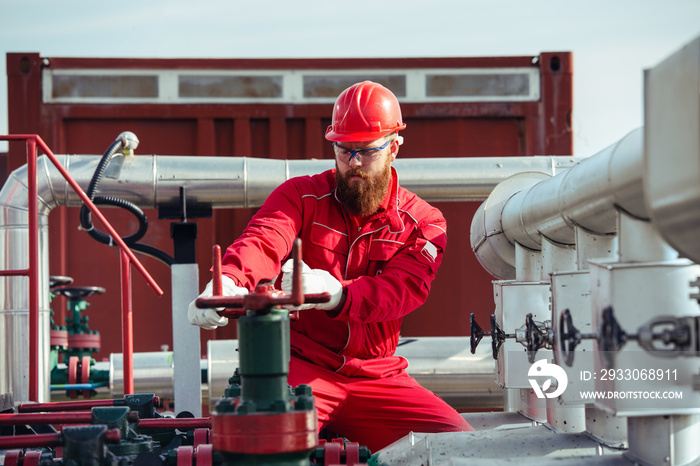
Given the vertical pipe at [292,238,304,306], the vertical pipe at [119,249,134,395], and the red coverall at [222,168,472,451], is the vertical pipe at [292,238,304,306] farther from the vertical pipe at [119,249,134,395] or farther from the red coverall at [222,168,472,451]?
the vertical pipe at [119,249,134,395]

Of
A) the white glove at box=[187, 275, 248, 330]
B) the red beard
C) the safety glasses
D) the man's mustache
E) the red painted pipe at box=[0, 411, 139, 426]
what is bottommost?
the red painted pipe at box=[0, 411, 139, 426]

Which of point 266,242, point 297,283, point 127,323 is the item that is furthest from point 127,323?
point 297,283

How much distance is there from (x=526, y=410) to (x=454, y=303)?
252 cm

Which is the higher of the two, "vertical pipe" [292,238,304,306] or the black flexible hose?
the black flexible hose

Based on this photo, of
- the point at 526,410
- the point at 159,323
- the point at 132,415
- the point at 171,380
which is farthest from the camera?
the point at 159,323

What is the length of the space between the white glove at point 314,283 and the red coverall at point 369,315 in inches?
6.7

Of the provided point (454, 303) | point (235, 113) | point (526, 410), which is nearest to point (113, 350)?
point (235, 113)

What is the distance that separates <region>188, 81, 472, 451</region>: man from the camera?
111 inches

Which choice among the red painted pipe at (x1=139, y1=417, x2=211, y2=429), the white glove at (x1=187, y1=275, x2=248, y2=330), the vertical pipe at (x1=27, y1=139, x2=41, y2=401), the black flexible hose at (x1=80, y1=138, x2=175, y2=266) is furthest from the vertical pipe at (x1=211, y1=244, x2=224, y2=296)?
the black flexible hose at (x1=80, y1=138, x2=175, y2=266)

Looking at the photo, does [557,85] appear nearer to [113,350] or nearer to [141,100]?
[141,100]

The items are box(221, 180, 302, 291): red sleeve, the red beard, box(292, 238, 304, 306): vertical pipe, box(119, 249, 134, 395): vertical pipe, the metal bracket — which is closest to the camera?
box(292, 238, 304, 306): vertical pipe

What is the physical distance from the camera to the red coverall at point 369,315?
2.80 metres

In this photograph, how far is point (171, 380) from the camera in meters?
4.11

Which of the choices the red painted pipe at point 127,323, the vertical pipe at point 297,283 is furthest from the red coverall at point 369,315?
the vertical pipe at point 297,283
